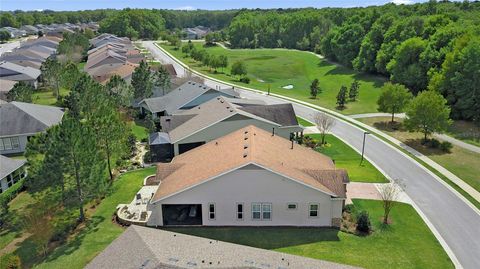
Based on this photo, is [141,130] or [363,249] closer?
[363,249]

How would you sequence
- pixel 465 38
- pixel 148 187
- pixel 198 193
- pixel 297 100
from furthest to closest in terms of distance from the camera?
1. pixel 297 100
2. pixel 465 38
3. pixel 148 187
4. pixel 198 193

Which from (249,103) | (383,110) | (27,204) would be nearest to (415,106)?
(383,110)

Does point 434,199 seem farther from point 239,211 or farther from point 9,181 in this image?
point 9,181

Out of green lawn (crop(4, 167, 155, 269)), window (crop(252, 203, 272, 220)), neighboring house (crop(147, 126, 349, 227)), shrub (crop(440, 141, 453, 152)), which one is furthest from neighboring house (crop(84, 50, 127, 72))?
window (crop(252, 203, 272, 220))

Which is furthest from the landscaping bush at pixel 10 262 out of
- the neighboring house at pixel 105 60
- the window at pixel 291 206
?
the neighboring house at pixel 105 60

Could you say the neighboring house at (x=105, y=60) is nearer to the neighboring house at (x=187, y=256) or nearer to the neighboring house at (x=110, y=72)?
the neighboring house at (x=110, y=72)

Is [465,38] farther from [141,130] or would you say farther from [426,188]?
[141,130]

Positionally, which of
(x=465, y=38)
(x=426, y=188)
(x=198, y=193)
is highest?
(x=465, y=38)
